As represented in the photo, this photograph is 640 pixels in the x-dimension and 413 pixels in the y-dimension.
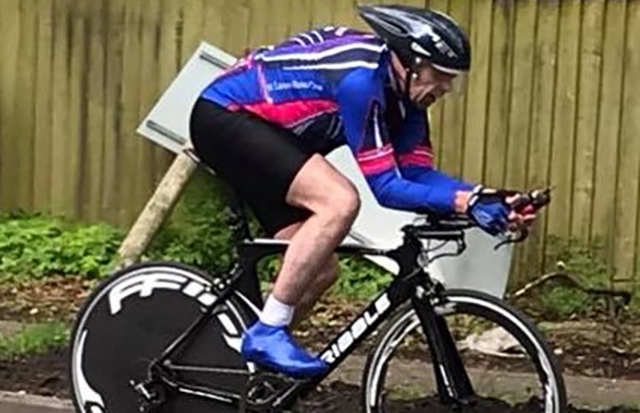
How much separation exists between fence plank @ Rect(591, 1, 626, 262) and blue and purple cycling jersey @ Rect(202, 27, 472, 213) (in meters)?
3.67

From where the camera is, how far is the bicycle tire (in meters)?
6.21

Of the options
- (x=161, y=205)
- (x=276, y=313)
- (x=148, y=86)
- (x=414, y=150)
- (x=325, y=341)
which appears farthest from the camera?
(x=148, y=86)

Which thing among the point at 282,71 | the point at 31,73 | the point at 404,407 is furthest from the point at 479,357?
the point at 31,73

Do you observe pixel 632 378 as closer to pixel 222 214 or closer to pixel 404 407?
pixel 404 407

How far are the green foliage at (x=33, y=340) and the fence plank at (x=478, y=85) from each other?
268 cm

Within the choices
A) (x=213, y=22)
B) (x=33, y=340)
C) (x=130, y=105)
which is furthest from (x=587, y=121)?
(x=33, y=340)

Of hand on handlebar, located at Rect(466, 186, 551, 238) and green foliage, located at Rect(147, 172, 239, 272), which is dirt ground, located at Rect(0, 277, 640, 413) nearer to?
green foliage, located at Rect(147, 172, 239, 272)

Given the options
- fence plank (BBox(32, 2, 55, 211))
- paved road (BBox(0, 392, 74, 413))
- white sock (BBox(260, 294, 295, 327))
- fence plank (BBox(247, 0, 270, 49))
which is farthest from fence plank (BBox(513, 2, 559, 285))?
white sock (BBox(260, 294, 295, 327))

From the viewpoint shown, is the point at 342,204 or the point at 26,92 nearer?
the point at 342,204

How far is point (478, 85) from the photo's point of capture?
31.7 ft

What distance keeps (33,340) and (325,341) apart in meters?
1.40

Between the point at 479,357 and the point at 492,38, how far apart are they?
267 cm

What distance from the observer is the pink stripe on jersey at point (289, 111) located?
5867 mm

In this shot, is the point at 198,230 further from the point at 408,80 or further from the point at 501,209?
the point at 501,209
